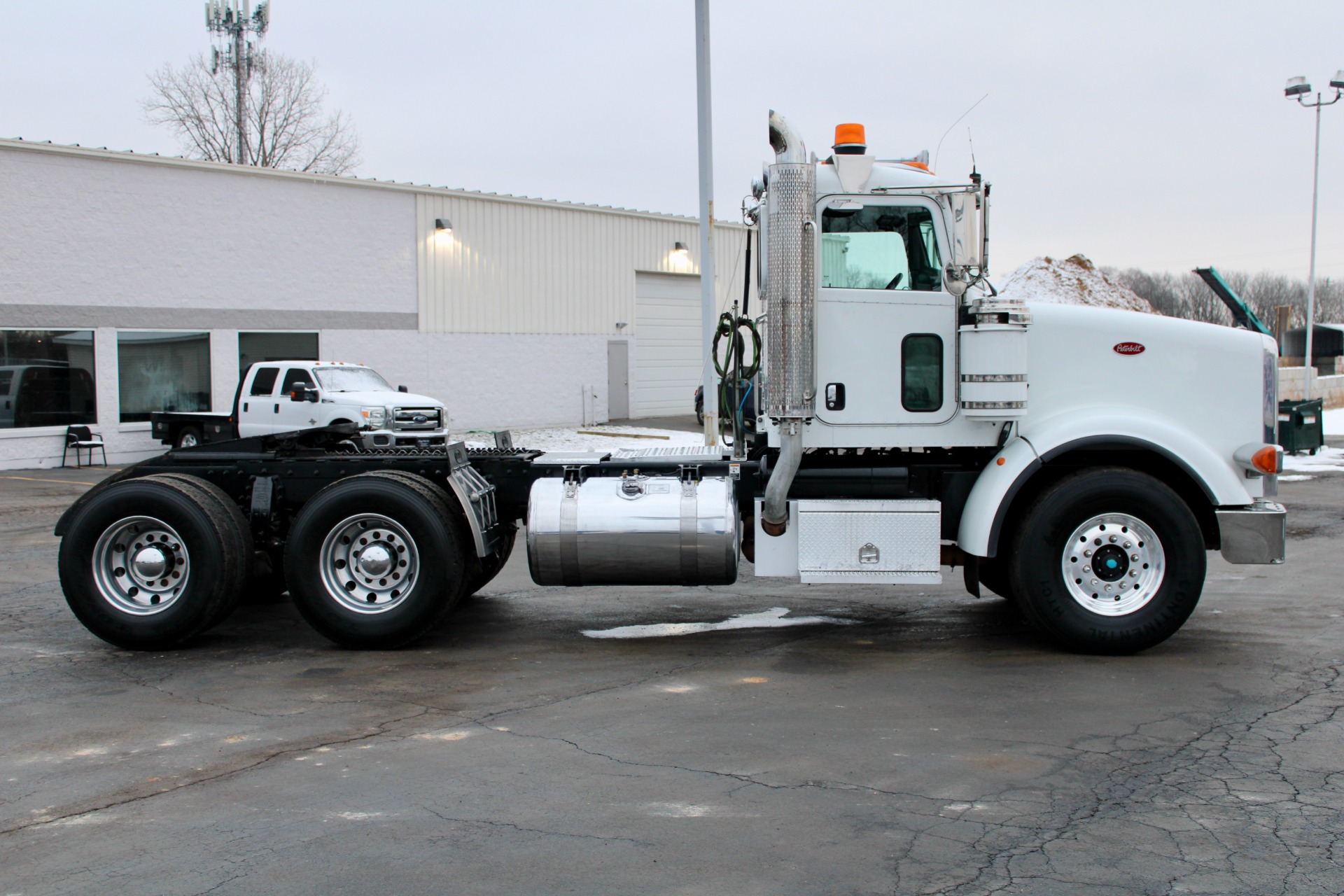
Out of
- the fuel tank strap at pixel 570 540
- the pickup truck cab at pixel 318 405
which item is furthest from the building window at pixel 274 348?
the fuel tank strap at pixel 570 540

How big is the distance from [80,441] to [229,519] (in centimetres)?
1726

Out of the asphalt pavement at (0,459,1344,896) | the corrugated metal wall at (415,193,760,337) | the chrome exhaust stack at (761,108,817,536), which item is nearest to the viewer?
the asphalt pavement at (0,459,1344,896)

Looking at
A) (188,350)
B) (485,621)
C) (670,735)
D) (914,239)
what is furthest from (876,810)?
(188,350)

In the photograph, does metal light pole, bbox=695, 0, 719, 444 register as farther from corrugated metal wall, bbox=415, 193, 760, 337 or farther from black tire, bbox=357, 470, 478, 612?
corrugated metal wall, bbox=415, 193, 760, 337

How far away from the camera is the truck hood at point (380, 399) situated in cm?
2028

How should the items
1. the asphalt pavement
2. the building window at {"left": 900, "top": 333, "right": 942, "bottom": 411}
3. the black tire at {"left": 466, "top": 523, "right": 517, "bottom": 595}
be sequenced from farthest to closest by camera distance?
1. the black tire at {"left": 466, "top": 523, "right": 517, "bottom": 595}
2. the building window at {"left": 900, "top": 333, "right": 942, "bottom": 411}
3. the asphalt pavement

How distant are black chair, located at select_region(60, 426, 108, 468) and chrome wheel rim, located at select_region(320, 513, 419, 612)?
17548 mm

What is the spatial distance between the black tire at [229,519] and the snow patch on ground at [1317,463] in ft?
54.3

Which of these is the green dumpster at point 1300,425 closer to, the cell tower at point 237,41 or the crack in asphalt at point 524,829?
the crack in asphalt at point 524,829

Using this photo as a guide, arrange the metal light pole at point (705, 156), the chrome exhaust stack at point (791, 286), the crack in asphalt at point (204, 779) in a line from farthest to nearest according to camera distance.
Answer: the metal light pole at point (705, 156) → the chrome exhaust stack at point (791, 286) → the crack in asphalt at point (204, 779)

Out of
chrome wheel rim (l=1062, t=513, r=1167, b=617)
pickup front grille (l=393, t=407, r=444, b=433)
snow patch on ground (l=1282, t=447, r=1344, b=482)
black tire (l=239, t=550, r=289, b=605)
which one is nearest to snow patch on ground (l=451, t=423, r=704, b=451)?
pickup front grille (l=393, t=407, r=444, b=433)

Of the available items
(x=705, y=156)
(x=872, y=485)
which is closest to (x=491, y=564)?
(x=872, y=485)

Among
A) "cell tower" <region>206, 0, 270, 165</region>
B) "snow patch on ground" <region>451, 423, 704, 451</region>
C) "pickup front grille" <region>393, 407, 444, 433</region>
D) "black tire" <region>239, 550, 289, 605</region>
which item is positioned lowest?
Result: "black tire" <region>239, 550, 289, 605</region>

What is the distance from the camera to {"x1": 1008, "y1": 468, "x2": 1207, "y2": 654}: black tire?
7023mm
